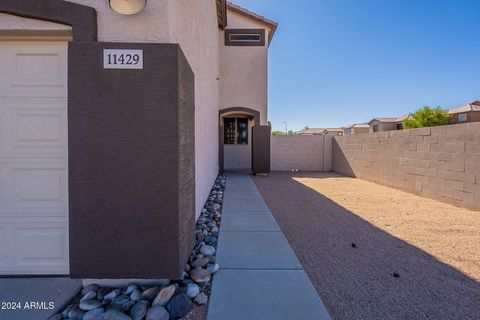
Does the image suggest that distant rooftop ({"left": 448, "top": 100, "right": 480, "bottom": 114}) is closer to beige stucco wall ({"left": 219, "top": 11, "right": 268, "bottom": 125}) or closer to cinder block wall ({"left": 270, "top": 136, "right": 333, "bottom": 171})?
cinder block wall ({"left": 270, "top": 136, "right": 333, "bottom": 171})

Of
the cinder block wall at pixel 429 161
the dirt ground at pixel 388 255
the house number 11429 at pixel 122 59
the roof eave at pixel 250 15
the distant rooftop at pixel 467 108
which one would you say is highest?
the roof eave at pixel 250 15

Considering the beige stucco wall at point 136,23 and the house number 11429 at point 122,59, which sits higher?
the beige stucco wall at point 136,23

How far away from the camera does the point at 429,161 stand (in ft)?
22.2

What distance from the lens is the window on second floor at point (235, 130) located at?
13.3 m

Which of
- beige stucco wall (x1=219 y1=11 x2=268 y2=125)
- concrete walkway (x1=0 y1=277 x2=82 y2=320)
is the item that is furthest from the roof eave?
concrete walkway (x1=0 y1=277 x2=82 y2=320)

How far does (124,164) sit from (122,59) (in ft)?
3.30

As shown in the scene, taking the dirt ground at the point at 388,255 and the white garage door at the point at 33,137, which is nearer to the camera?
the dirt ground at the point at 388,255

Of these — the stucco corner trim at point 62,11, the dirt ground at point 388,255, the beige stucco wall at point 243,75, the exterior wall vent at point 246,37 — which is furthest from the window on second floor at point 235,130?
the stucco corner trim at point 62,11

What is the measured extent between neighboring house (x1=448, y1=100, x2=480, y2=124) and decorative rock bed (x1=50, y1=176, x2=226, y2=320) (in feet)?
133

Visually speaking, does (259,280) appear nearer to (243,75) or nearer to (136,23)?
(136,23)

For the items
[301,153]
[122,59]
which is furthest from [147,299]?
[301,153]

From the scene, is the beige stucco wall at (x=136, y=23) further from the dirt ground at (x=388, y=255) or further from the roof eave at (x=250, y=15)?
the roof eave at (x=250, y=15)

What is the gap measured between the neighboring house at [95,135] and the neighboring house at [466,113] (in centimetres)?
4074

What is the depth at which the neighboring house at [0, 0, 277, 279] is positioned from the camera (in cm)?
229
